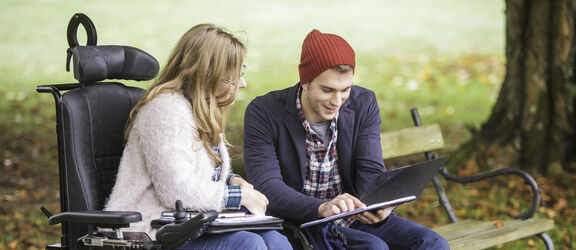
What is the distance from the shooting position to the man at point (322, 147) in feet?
11.2

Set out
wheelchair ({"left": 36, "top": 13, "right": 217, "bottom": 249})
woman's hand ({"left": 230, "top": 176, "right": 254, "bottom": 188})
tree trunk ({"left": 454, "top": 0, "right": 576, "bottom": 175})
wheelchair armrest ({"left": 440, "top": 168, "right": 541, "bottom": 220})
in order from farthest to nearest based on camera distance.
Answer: tree trunk ({"left": 454, "top": 0, "right": 576, "bottom": 175}) → wheelchair armrest ({"left": 440, "top": 168, "right": 541, "bottom": 220}) → woman's hand ({"left": 230, "top": 176, "right": 254, "bottom": 188}) → wheelchair ({"left": 36, "top": 13, "right": 217, "bottom": 249})

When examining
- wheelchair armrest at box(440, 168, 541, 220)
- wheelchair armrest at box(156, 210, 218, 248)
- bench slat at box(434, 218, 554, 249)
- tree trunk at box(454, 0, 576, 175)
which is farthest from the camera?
tree trunk at box(454, 0, 576, 175)

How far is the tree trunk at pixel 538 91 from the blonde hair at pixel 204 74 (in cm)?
450

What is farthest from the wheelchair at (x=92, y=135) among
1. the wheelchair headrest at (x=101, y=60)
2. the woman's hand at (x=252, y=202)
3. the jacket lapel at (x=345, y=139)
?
the jacket lapel at (x=345, y=139)

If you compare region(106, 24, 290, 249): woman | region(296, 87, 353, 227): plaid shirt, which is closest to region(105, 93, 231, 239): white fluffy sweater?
region(106, 24, 290, 249): woman

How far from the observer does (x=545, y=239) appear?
181 inches

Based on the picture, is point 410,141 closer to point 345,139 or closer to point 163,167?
point 345,139

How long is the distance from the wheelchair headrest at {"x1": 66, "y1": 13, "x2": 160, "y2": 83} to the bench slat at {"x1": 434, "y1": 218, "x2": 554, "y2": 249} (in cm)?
187

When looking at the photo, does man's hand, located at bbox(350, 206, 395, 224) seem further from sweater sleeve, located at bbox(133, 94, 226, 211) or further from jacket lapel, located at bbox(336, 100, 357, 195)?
sweater sleeve, located at bbox(133, 94, 226, 211)

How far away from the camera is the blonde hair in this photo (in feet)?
10.2

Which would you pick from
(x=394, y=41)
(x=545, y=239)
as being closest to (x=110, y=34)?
(x=394, y=41)

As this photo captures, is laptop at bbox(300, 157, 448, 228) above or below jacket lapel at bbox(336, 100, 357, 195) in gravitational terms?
below

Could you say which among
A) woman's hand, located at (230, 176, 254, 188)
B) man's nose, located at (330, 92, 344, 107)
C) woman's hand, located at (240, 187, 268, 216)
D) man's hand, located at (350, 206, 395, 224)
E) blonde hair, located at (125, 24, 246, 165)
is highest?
blonde hair, located at (125, 24, 246, 165)

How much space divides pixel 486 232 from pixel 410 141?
0.73 meters
